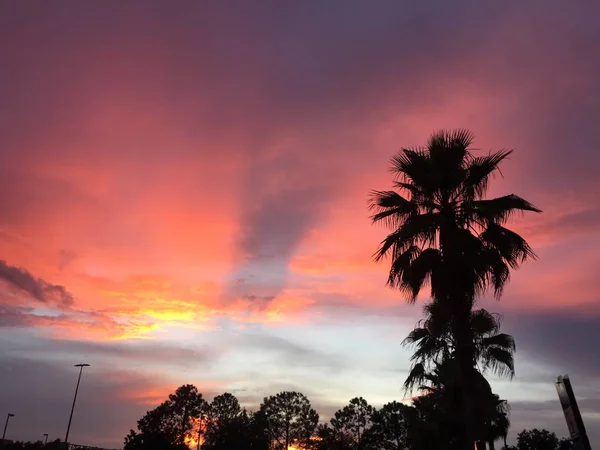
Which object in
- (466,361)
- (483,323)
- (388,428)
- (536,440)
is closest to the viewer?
(466,361)

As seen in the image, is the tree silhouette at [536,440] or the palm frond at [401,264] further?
the tree silhouette at [536,440]

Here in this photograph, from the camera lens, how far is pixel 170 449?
46.6 metres

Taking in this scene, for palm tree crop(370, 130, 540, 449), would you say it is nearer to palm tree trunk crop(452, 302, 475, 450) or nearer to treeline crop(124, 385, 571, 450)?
palm tree trunk crop(452, 302, 475, 450)

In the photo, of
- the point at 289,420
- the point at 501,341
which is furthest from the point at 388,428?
the point at 501,341

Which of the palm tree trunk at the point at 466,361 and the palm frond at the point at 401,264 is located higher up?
the palm frond at the point at 401,264

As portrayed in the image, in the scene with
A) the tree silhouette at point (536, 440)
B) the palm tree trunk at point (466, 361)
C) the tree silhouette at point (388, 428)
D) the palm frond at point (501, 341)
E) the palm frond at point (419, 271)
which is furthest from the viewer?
the tree silhouette at point (388, 428)

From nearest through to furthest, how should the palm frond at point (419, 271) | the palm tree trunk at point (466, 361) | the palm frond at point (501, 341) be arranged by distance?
the palm tree trunk at point (466, 361) < the palm frond at point (419, 271) < the palm frond at point (501, 341)

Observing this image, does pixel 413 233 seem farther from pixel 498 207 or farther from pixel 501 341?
pixel 501 341

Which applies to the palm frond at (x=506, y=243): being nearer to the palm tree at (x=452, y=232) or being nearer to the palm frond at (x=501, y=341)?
the palm tree at (x=452, y=232)

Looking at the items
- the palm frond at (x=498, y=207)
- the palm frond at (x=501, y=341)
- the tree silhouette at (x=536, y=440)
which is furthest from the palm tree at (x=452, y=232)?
the tree silhouette at (x=536, y=440)

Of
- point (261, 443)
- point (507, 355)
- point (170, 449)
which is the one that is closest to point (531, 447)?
point (261, 443)

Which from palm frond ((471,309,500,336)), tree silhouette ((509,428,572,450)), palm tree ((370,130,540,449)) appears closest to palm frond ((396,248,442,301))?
palm tree ((370,130,540,449))

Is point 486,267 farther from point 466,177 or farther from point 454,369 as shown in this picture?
point 454,369

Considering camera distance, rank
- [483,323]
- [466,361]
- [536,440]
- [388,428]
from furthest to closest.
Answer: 1. [388,428]
2. [536,440]
3. [483,323]
4. [466,361]
